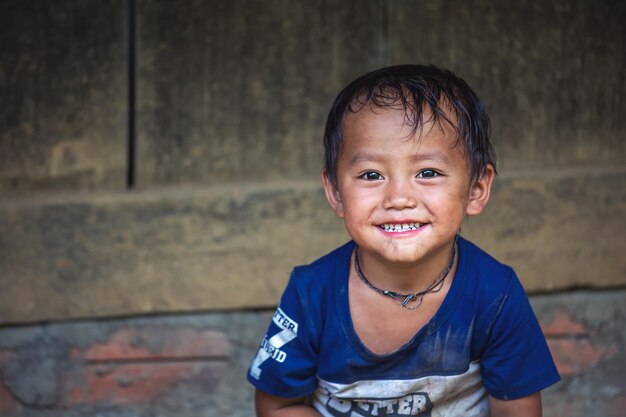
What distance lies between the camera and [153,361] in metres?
3.18

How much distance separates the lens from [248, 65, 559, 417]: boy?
2193 mm

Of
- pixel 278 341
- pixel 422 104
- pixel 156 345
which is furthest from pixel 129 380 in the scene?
pixel 422 104

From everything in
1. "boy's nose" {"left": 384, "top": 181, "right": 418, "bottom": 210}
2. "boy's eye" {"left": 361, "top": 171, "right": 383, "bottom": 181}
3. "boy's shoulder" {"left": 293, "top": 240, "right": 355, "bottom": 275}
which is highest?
"boy's eye" {"left": 361, "top": 171, "right": 383, "bottom": 181}

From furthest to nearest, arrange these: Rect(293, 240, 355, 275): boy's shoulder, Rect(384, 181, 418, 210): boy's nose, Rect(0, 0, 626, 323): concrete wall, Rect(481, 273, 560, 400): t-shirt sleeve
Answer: Rect(0, 0, 626, 323): concrete wall → Rect(293, 240, 355, 275): boy's shoulder → Rect(481, 273, 560, 400): t-shirt sleeve → Rect(384, 181, 418, 210): boy's nose

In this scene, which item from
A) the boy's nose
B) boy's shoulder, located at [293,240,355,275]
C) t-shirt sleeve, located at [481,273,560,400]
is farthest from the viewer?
boy's shoulder, located at [293,240,355,275]

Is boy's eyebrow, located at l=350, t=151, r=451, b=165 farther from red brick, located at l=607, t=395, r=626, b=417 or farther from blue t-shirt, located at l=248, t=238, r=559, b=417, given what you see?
red brick, located at l=607, t=395, r=626, b=417

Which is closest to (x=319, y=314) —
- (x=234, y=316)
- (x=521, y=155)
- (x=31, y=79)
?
(x=234, y=316)

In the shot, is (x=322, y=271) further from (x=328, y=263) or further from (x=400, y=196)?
(x=400, y=196)

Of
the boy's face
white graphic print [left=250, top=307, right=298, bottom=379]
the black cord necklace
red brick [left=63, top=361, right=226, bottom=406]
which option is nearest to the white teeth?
the boy's face

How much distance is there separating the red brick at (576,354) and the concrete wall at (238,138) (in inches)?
7.4

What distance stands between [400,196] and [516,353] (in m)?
0.46

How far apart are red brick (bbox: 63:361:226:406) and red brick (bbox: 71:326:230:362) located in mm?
33

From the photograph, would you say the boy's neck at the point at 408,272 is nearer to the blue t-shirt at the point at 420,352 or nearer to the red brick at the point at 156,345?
the blue t-shirt at the point at 420,352

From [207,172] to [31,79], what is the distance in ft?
1.99
